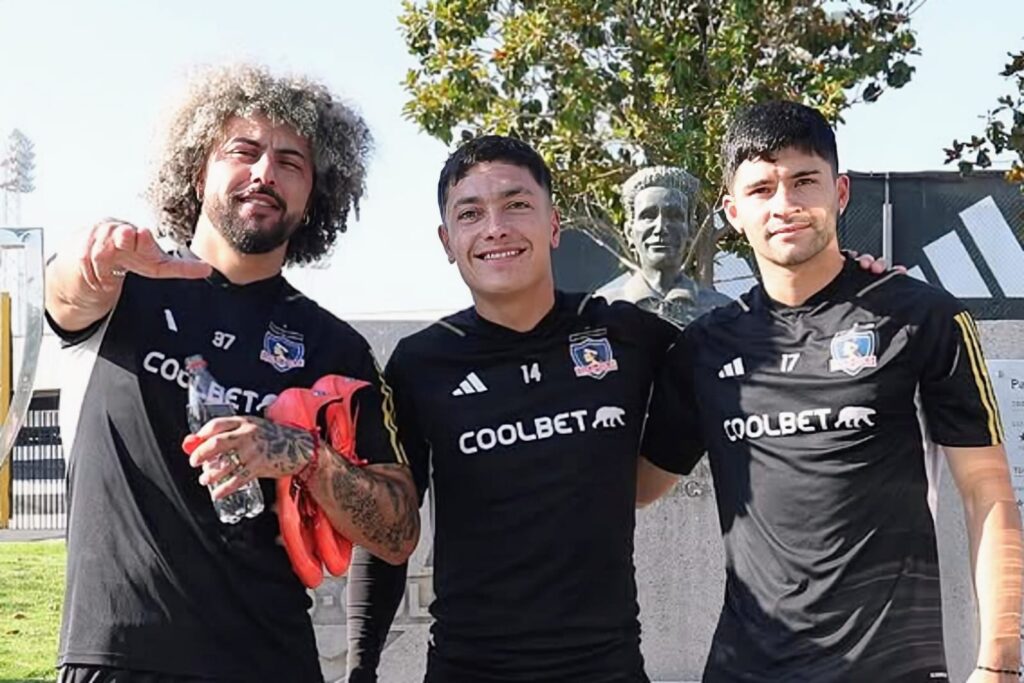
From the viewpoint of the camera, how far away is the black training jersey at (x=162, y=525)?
7.72ft

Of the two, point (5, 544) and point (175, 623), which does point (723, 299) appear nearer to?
point (175, 623)

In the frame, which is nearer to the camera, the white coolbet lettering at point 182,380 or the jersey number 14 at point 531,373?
the white coolbet lettering at point 182,380

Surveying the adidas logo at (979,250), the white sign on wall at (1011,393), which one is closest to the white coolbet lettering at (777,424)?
the white sign on wall at (1011,393)

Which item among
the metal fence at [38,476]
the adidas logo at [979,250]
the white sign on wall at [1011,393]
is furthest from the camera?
the metal fence at [38,476]

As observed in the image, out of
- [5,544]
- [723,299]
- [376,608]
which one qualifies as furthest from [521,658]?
[5,544]

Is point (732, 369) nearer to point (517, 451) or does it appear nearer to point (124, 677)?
point (517, 451)

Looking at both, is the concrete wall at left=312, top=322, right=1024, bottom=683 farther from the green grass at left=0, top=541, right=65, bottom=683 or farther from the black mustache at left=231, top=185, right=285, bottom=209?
the green grass at left=0, top=541, right=65, bottom=683

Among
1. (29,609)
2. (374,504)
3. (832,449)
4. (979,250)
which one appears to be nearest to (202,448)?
(374,504)

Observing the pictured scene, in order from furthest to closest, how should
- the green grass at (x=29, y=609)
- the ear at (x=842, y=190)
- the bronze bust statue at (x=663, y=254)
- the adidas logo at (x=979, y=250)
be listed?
the adidas logo at (x=979, y=250) → the green grass at (x=29, y=609) → the bronze bust statue at (x=663, y=254) → the ear at (x=842, y=190)

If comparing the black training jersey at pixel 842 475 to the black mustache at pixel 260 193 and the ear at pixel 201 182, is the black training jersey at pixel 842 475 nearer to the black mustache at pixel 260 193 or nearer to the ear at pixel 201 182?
the black mustache at pixel 260 193

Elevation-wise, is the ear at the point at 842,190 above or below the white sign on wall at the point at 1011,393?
above

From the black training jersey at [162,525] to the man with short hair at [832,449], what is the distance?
952 mm

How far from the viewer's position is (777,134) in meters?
2.71

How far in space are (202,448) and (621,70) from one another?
30.2ft
